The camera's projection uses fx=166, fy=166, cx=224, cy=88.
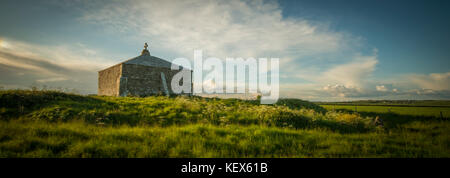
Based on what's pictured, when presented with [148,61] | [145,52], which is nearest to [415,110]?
[148,61]

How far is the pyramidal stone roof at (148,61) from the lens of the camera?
25955 millimetres

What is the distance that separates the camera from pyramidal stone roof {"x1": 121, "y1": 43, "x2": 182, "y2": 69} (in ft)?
85.2

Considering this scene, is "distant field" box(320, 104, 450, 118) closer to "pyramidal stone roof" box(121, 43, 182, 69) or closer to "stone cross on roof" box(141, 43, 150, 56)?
"pyramidal stone roof" box(121, 43, 182, 69)

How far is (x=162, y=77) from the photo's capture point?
2733cm

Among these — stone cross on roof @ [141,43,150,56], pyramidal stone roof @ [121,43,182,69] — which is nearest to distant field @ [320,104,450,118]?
pyramidal stone roof @ [121,43,182,69]

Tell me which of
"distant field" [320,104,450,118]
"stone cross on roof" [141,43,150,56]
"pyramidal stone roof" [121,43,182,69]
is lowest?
"distant field" [320,104,450,118]

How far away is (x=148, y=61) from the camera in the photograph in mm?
27203

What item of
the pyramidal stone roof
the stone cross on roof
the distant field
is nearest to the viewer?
the pyramidal stone roof

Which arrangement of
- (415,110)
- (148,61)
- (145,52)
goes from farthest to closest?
(415,110), (145,52), (148,61)

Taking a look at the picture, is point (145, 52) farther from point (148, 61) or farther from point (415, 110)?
point (415, 110)

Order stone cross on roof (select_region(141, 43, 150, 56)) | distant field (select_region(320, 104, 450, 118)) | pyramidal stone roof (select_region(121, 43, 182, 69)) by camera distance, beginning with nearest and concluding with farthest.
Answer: pyramidal stone roof (select_region(121, 43, 182, 69)) → distant field (select_region(320, 104, 450, 118)) → stone cross on roof (select_region(141, 43, 150, 56))
